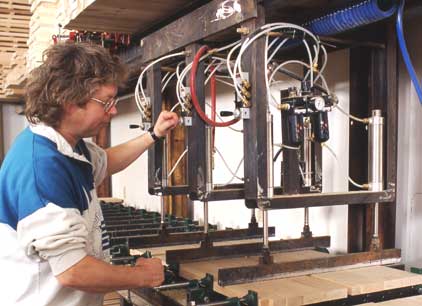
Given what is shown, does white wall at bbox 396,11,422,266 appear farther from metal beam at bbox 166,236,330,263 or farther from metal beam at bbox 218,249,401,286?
metal beam at bbox 166,236,330,263

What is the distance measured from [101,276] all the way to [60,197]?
24 cm

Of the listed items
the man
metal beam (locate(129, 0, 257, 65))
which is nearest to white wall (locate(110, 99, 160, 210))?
metal beam (locate(129, 0, 257, 65))

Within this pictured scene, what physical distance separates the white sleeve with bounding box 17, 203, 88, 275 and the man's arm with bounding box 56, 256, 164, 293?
0.02 metres

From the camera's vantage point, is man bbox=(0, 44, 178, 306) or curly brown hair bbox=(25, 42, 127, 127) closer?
man bbox=(0, 44, 178, 306)

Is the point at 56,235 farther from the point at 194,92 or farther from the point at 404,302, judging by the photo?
the point at 404,302

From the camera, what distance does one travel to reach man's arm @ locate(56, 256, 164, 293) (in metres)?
1.29

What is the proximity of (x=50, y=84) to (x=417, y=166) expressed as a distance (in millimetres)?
1520

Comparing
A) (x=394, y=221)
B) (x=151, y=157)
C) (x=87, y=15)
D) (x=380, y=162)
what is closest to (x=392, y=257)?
(x=394, y=221)

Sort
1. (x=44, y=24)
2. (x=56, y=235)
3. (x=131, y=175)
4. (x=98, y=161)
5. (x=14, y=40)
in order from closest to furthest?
(x=56, y=235) → (x=98, y=161) → (x=44, y=24) → (x=131, y=175) → (x=14, y=40)

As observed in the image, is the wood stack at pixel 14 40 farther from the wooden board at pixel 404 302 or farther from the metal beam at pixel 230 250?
the wooden board at pixel 404 302

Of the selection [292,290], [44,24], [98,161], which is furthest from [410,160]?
[44,24]

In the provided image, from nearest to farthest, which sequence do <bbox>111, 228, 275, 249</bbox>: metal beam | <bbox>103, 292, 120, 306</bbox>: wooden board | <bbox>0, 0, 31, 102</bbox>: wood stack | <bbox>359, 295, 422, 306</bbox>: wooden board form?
1. <bbox>359, 295, 422, 306</bbox>: wooden board
2. <bbox>111, 228, 275, 249</bbox>: metal beam
3. <bbox>103, 292, 120, 306</bbox>: wooden board
4. <bbox>0, 0, 31, 102</bbox>: wood stack

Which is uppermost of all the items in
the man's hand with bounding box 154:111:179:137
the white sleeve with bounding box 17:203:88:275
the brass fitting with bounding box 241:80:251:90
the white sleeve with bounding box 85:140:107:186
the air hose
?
the air hose

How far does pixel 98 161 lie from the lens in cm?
188
